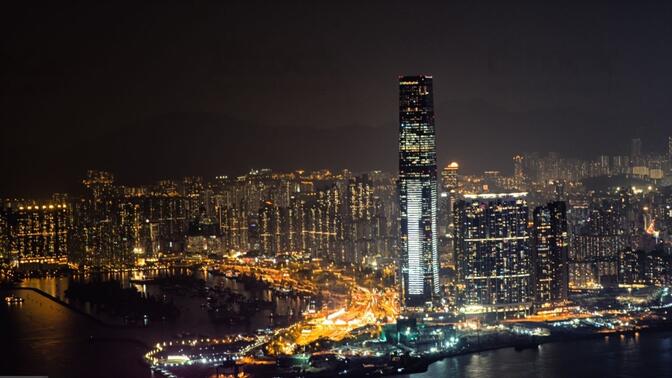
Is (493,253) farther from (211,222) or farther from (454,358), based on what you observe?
(211,222)

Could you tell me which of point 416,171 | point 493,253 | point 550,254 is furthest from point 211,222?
point 550,254

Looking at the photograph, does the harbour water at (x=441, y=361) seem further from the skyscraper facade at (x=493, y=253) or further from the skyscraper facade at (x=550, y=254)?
the skyscraper facade at (x=493, y=253)

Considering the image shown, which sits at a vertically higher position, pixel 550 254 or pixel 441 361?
pixel 550 254

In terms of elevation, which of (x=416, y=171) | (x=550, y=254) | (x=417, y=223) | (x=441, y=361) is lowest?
(x=441, y=361)

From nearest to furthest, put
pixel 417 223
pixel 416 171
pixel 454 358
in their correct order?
pixel 454 358, pixel 417 223, pixel 416 171

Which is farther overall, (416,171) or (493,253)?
(416,171)

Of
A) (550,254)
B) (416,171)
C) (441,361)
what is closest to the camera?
(441,361)
